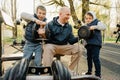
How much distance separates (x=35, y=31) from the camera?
283 inches

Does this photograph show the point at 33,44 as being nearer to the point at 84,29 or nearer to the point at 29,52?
the point at 29,52

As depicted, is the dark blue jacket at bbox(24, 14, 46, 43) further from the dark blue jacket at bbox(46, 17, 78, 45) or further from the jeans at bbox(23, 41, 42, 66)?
the dark blue jacket at bbox(46, 17, 78, 45)

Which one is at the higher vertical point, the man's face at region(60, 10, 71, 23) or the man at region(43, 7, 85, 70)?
the man's face at region(60, 10, 71, 23)

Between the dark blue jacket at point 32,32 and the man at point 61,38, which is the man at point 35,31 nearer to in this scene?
the dark blue jacket at point 32,32

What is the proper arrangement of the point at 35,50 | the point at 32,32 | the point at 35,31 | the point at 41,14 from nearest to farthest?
the point at 35,31 < the point at 32,32 < the point at 41,14 < the point at 35,50

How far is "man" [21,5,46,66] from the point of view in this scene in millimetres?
7082

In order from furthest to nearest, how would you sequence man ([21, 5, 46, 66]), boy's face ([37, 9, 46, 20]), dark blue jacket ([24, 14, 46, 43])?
boy's face ([37, 9, 46, 20]), dark blue jacket ([24, 14, 46, 43]), man ([21, 5, 46, 66])

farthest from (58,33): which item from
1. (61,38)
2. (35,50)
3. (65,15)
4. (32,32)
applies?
(35,50)

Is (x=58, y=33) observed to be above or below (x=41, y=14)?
below

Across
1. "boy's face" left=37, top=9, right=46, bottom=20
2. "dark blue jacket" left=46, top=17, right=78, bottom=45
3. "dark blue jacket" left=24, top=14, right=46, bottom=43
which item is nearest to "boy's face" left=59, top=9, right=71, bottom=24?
"dark blue jacket" left=46, top=17, right=78, bottom=45

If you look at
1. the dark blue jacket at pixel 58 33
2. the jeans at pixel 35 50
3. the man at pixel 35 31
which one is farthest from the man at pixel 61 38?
the jeans at pixel 35 50

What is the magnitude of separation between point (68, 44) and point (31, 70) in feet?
7.52

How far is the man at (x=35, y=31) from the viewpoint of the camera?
23.2ft

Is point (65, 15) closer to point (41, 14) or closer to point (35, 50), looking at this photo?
point (41, 14)
